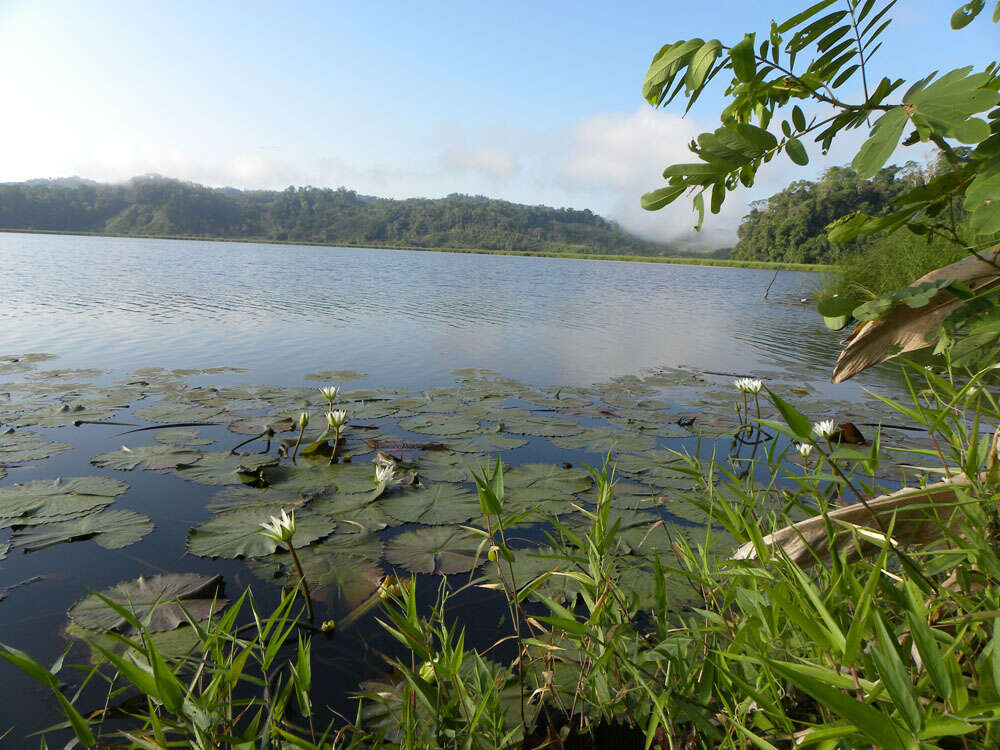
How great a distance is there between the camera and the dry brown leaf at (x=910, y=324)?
0.95 m

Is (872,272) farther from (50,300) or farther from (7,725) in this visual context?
(50,300)

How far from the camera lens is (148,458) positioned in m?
3.48

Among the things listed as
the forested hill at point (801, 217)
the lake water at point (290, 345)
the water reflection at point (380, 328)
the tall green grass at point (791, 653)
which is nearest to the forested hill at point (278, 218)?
the forested hill at point (801, 217)

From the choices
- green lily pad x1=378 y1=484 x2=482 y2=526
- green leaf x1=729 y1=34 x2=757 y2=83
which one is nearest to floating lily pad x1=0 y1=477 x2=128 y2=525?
green lily pad x1=378 y1=484 x2=482 y2=526

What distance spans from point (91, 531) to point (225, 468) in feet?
2.89

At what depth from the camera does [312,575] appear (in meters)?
2.38

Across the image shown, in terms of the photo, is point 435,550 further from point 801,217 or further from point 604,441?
point 801,217

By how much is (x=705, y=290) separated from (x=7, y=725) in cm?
2439

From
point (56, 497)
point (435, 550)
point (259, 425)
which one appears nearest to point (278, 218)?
point (259, 425)

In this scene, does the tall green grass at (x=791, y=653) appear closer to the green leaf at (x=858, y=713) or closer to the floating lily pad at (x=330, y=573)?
the green leaf at (x=858, y=713)

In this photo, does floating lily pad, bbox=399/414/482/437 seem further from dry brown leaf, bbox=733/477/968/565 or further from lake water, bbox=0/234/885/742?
dry brown leaf, bbox=733/477/968/565

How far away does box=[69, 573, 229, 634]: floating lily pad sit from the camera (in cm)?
199

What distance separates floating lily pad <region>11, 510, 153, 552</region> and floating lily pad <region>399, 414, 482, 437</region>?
1.99 meters

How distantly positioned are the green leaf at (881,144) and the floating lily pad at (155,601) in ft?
7.24
